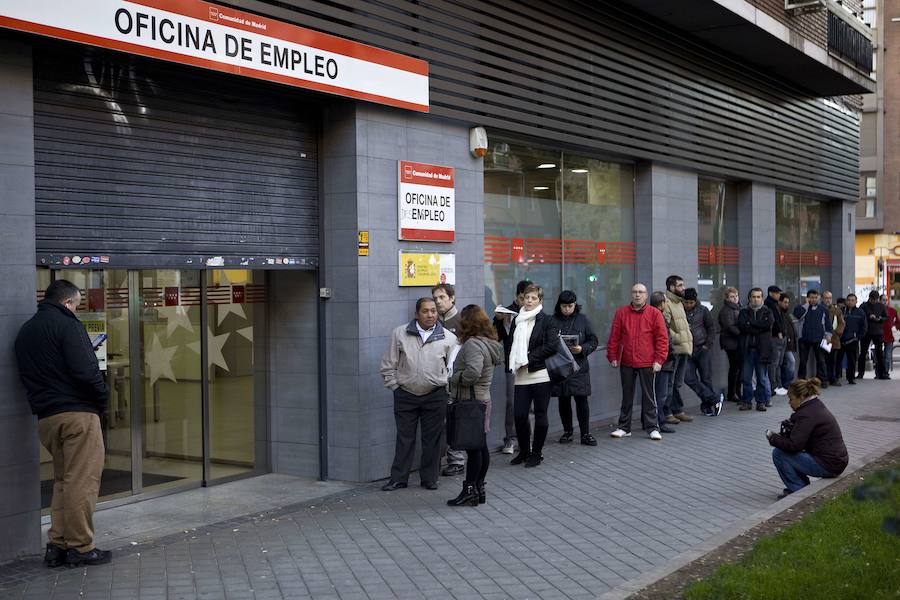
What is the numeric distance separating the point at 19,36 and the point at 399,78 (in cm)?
383

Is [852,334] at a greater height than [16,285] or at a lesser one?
lesser

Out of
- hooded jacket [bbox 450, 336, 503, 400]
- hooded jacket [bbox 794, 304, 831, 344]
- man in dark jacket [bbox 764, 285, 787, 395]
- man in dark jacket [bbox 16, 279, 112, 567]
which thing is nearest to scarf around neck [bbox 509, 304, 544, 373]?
hooded jacket [bbox 450, 336, 503, 400]

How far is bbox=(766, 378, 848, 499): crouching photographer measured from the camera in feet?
28.6

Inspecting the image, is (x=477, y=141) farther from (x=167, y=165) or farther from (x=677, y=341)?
(x=677, y=341)

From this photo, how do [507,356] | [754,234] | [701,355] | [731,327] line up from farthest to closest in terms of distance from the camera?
1. [754,234]
2. [731,327]
3. [701,355]
4. [507,356]

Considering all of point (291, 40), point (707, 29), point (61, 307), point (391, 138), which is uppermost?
point (707, 29)

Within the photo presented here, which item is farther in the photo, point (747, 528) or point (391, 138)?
point (391, 138)

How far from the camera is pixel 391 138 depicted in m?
10.1

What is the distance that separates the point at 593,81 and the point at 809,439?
630 centimetres

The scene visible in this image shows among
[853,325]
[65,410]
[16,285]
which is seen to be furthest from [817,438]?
[853,325]

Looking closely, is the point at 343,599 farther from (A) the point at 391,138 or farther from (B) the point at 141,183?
(A) the point at 391,138

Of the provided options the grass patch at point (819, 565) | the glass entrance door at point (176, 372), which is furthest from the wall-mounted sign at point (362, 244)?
the grass patch at point (819, 565)

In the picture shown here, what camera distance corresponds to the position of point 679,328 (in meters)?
13.5

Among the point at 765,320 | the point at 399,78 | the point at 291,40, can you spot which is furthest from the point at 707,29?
the point at 291,40
